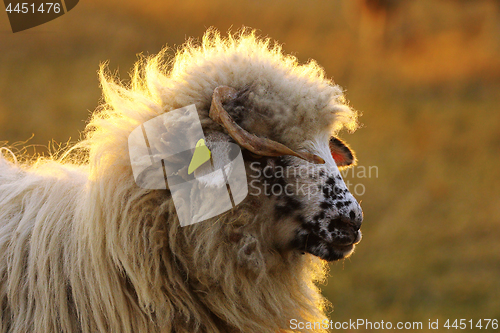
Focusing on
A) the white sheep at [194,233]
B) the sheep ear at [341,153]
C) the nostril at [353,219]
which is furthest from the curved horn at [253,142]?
the sheep ear at [341,153]

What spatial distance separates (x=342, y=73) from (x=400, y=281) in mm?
2356

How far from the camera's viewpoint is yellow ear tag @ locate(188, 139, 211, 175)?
1.18 m

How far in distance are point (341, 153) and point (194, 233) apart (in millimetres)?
740

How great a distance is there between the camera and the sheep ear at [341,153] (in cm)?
161

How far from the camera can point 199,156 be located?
3.89 feet

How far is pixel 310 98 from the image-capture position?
1294mm

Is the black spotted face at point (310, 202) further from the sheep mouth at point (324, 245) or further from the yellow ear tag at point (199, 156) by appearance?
the yellow ear tag at point (199, 156)

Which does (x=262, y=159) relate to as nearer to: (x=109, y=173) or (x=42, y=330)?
(x=109, y=173)

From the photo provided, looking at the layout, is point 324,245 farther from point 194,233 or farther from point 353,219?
point 194,233

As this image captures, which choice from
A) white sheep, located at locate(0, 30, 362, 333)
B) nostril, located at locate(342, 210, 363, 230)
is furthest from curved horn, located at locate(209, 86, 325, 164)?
nostril, located at locate(342, 210, 363, 230)

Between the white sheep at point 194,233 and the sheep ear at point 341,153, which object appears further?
the sheep ear at point 341,153

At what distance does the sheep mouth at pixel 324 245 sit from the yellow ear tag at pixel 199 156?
1.29ft

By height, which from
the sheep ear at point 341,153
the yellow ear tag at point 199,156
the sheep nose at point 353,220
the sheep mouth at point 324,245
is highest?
the sheep ear at point 341,153

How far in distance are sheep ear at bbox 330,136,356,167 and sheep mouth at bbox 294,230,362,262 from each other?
0.45 metres
